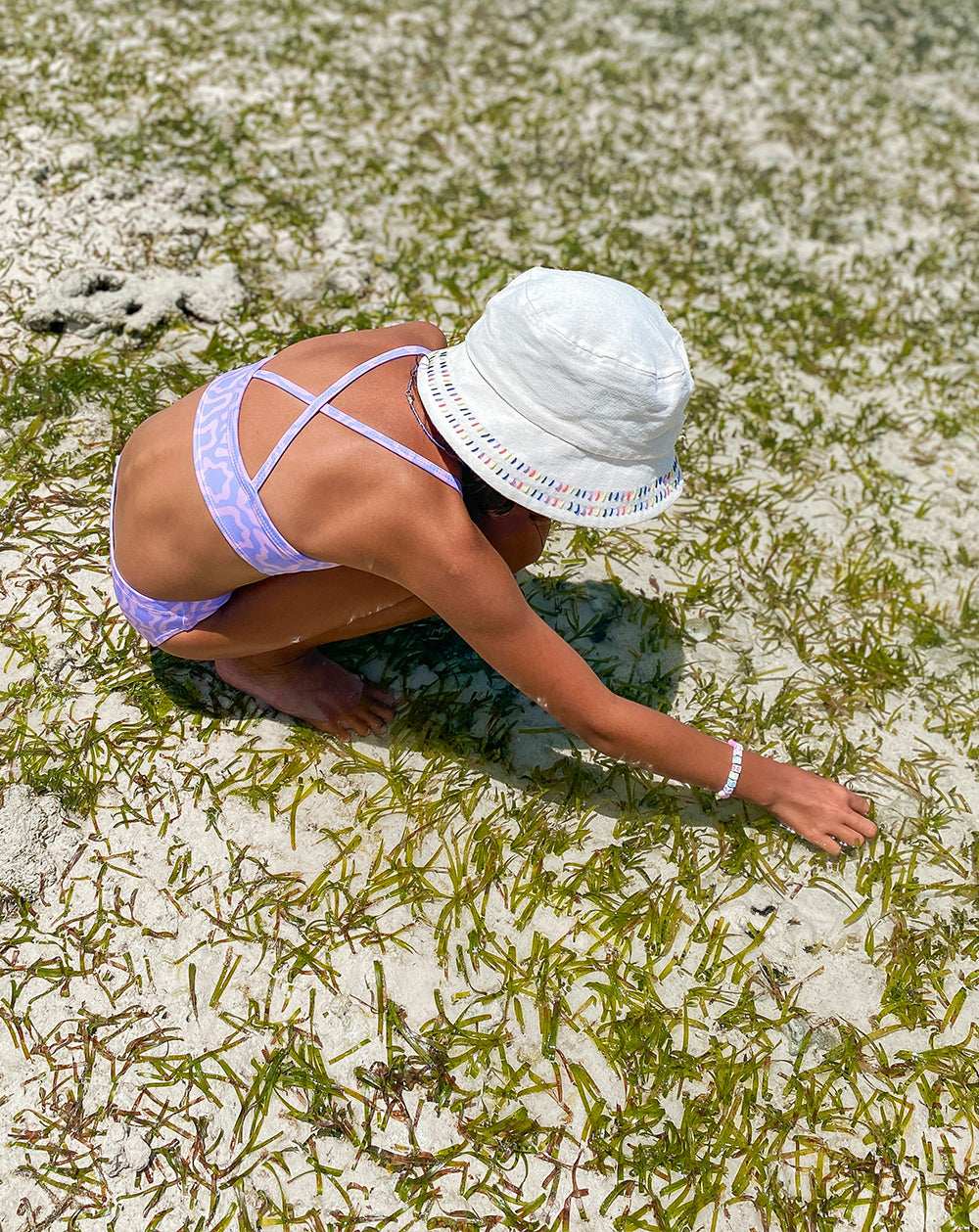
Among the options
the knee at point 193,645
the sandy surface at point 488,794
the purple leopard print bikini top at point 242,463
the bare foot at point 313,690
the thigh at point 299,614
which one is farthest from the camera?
the bare foot at point 313,690

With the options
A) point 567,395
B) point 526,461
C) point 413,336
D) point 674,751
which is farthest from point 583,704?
point 413,336

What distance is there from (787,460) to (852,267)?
4.70 feet

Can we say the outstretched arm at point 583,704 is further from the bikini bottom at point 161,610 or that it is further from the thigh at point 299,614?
the bikini bottom at point 161,610

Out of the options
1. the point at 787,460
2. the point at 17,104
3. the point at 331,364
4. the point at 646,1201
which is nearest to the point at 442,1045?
the point at 646,1201

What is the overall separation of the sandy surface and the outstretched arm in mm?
176

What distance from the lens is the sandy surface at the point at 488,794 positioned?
2.06 m

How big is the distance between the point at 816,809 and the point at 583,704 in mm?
745

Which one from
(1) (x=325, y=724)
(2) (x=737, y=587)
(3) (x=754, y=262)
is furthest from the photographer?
(3) (x=754, y=262)

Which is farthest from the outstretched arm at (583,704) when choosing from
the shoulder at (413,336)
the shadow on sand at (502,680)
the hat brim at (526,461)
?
the shoulder at (413,336)

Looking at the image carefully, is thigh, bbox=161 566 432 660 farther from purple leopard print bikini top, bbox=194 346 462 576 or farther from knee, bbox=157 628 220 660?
purple leopard print bikini top, bbox=194 346 462 576

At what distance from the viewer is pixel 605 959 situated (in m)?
2.30

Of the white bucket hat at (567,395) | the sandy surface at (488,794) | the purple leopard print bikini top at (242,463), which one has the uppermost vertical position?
the white bucket hat at (567,395)

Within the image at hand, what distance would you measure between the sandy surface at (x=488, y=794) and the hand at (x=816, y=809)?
13 centimetres

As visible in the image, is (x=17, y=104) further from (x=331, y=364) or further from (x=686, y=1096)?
(x=686, y=1096)
